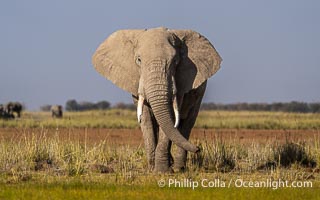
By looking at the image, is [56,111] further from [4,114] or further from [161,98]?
[161,98]

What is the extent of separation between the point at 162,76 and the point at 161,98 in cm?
37

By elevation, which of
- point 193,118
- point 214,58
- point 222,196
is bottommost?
point 222,196

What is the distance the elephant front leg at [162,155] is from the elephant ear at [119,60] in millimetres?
1025

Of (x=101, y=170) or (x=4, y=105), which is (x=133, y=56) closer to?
(x=101, y=170)

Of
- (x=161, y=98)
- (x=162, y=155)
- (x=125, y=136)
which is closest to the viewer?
(x=161, y=98)

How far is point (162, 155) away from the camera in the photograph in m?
16.0

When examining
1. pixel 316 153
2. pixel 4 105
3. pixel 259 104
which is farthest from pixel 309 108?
pixel 316 153

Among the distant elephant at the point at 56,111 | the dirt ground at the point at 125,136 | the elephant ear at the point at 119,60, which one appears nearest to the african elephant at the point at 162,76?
the elephant ear at the point at 119,60

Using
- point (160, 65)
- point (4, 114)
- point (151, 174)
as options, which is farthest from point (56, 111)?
point (160, 65)

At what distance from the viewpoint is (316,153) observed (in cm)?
1775

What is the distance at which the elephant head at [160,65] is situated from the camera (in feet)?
50.1

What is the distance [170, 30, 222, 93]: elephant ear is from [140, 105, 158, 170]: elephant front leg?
2.43ft

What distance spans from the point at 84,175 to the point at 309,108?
77.0m

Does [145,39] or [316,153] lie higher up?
[145,39]
